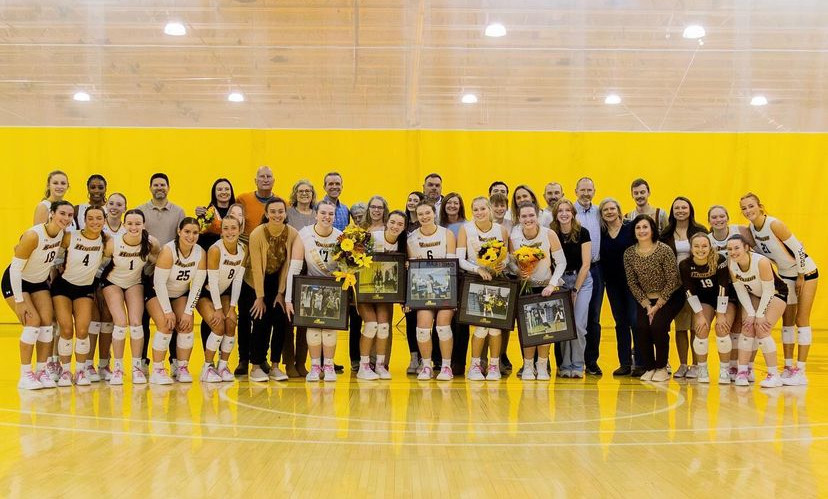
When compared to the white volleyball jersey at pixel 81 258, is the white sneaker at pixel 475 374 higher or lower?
lower

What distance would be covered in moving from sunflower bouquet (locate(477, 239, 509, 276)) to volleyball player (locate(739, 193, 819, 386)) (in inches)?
85.6

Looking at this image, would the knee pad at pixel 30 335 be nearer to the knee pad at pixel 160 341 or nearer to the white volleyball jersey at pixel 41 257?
the white volleyball jersey at pixel 41 257

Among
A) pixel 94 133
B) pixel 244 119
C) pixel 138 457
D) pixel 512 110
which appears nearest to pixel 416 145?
pixel 512 110

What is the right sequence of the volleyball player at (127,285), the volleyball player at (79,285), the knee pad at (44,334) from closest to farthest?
the knee pad at (44,334) → the volleyball player at (79,285) → the volleyball player at (127,285)

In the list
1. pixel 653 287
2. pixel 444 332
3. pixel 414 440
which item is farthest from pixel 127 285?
pixel 653 287

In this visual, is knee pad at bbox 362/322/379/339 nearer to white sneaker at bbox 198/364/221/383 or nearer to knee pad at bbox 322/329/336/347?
knee pad at bbox 322/329/336/347

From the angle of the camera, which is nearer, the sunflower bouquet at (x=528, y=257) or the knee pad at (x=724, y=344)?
the sunflower bouquet at (x=528, y=257)

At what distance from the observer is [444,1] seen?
38.5ft

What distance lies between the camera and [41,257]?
20.4 feet

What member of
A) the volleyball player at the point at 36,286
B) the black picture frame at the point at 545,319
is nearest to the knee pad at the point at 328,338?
the black picture frame at the point at 545,319

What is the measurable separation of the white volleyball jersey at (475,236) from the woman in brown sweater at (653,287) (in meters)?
1.22

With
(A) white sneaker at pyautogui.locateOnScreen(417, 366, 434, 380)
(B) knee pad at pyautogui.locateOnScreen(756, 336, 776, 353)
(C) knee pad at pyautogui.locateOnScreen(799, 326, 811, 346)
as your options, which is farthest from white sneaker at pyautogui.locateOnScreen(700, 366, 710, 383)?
(A) white sneaker at pyautogui.locateOnScreen(417, 366, 434, 380)

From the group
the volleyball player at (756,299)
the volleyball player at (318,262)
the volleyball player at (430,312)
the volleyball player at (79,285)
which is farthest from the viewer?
the volleyball player at (430,312)

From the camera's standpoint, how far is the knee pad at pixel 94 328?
22.0 feet
